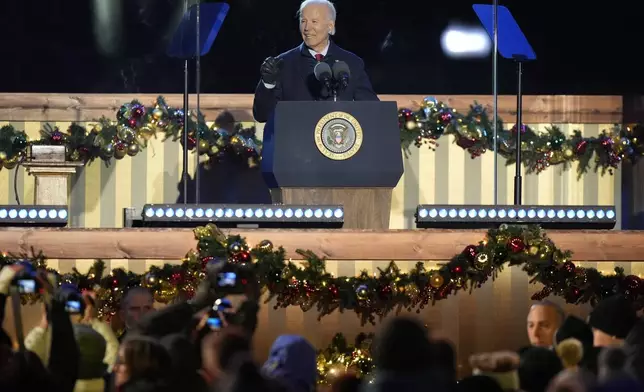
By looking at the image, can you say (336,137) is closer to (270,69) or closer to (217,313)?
(270,69)

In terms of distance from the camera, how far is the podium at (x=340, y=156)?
8.56 metres

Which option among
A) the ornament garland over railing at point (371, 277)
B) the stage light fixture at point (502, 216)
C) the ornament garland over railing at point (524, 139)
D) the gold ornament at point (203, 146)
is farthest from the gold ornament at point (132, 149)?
the stage light fixture at point (502, 216)

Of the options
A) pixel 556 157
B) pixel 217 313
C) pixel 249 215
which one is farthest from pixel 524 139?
pixel 217 313

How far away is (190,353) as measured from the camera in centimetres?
513

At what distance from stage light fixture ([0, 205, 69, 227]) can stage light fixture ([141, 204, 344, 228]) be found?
1.53 ft

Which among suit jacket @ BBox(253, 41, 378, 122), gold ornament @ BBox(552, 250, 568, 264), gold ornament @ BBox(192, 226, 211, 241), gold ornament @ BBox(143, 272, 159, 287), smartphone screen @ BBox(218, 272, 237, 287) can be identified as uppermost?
suit jacket @ BBox(253, 41, 378, 122)

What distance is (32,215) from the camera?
323 inches

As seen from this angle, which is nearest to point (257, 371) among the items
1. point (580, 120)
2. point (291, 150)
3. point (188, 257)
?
point (188, 257)

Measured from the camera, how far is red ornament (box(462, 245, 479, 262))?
26.4 ft

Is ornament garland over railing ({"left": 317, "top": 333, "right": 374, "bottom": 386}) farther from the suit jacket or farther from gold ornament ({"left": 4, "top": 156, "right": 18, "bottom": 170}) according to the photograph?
gold ornament ({"left": 4, "top": 156, "right": 18, "bottom": 170})

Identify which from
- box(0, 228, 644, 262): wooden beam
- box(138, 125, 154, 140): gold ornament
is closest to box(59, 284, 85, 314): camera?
box(0, 228, 644, 262): wooden beam

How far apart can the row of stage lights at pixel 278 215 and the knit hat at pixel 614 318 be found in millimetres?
2228

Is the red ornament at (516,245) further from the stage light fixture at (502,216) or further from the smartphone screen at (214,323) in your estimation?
the smartphone screen at (214,323)

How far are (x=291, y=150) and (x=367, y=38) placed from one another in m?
3.18
